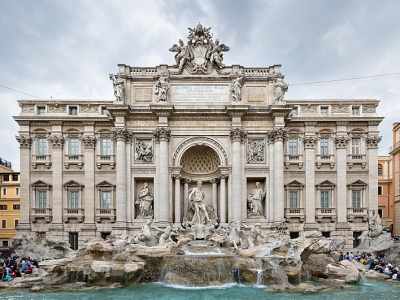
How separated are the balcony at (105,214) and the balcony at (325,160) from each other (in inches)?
682

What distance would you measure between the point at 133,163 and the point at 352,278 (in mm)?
16582

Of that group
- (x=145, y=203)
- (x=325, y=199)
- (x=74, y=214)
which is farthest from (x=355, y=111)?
(x=74, y=214)

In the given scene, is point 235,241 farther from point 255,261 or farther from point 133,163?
point 133,163

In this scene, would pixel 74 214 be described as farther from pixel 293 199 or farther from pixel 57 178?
pixel 293 199

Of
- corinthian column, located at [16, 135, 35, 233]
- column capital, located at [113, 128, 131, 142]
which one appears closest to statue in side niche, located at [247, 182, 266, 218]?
column capital, located at [113, 128, 131, 142]

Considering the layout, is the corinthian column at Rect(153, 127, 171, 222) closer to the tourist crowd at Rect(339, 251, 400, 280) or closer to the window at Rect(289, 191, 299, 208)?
the window at Rect(289, 191, 299, 208)

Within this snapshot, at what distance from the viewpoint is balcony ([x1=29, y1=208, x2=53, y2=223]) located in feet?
83.9

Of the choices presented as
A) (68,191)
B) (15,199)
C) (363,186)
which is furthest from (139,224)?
(15,199)

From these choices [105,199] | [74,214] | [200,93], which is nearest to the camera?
[200,93]

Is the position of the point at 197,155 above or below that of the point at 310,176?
above

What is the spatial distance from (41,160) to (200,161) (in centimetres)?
1333

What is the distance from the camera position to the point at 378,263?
20.6 meters

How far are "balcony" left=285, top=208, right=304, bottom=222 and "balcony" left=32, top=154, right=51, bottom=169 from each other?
66.0 ft

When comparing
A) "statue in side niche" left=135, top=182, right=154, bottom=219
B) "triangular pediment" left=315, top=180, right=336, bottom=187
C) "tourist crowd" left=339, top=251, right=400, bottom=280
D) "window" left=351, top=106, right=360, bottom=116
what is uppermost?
"window" left=351, top=106, right=360, bottom=116
